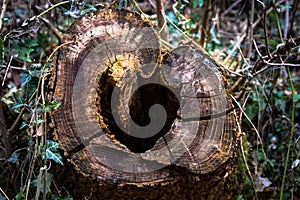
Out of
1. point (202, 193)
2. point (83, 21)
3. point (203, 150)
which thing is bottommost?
point (202, 193)

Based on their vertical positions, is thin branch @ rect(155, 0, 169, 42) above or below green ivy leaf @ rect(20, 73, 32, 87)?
above

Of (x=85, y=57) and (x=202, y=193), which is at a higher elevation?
(x=85, y=57)

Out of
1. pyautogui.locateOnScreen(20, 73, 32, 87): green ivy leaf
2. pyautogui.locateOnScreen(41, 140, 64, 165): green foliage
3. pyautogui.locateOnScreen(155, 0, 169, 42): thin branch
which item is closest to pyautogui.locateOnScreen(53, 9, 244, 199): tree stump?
pyautogui.locateOnScreen(41, 140, 64, 165): green foliage

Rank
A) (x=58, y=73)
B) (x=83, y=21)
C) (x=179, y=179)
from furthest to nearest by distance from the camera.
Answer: (x=83, y=21) → (x=58, y=73) → (x=179, y=179)

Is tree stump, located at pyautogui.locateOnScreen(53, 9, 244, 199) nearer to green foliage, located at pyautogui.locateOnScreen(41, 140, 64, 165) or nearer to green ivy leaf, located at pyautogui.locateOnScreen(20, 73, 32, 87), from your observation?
green foliage, located at pyautogui.locateOnScreen(41, 140, 64, 165)

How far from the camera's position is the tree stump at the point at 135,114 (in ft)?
4.91

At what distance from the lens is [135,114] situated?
1.80 meters

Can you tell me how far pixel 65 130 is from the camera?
155cm

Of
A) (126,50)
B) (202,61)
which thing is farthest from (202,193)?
(126,50)

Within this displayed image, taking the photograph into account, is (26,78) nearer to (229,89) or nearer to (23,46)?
(23,46)

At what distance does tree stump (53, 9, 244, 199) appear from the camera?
1498mm

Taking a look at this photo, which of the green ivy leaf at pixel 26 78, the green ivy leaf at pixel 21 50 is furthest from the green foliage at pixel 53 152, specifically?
the green ivy leaf at pixel 21 50

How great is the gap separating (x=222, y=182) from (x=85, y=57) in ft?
2.55

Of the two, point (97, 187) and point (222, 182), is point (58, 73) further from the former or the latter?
point (222, 182)
